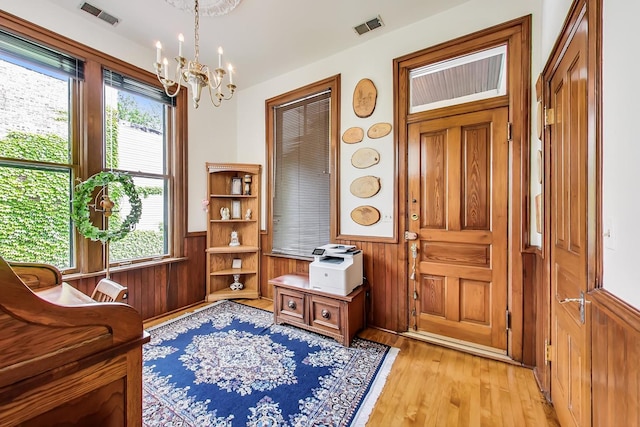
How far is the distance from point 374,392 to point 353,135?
7.83ft

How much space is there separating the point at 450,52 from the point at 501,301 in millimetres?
Answer: 2293

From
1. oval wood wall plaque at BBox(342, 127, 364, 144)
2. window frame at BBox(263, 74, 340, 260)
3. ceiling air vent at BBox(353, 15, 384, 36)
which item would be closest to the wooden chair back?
window frame at BBox(263, 74, 340, 260)

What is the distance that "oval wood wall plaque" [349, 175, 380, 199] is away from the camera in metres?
2.77

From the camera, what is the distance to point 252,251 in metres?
3.70

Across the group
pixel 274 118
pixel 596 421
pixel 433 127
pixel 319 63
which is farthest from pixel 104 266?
pixel 596 421

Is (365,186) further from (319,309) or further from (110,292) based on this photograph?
(110,292)

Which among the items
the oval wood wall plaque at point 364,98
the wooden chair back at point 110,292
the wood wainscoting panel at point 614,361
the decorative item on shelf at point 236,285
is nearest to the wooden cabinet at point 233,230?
the decorative item on shelf at point 236,285

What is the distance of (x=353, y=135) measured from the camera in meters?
2.91

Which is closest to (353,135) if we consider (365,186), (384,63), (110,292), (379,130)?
(379,130)

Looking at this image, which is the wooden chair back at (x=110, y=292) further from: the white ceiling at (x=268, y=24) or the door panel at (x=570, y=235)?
the white ceiling at (x=268, y=24)

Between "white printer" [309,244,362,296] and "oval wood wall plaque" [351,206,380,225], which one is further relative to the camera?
"oval wood wall plaque" [351,206,380,225]

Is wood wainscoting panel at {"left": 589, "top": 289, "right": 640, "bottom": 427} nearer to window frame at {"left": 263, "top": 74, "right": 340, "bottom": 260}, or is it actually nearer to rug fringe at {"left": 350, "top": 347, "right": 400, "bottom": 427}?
rug fringe at {"left": 350, "top": 347, "right": 400, "bottom": 427}

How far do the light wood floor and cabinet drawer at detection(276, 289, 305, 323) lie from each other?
1.03 meters

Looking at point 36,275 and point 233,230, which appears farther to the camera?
point 233,230
